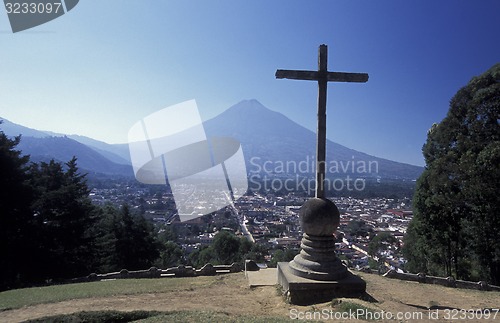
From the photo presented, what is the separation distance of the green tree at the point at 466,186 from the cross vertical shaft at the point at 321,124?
694cm

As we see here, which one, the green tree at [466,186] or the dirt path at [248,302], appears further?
the green tree at [466,186]

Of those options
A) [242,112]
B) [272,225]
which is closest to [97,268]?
[272,225]

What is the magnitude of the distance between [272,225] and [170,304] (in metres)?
31.7

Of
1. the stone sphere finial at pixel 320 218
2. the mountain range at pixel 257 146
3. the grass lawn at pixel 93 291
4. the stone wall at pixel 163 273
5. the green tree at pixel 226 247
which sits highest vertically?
the mountain range at pixel 257 146

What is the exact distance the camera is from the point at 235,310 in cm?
634

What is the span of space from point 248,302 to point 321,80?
5.63 metres

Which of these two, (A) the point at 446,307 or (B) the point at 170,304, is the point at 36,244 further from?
(A) the point at 446,307

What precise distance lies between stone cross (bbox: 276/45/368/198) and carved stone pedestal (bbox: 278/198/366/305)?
63 centimetres

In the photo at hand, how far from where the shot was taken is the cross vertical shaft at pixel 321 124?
778cm

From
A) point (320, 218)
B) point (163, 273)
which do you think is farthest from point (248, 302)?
point (163, 273)

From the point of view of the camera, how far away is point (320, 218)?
727 cm

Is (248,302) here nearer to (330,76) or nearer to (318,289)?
(318,289)

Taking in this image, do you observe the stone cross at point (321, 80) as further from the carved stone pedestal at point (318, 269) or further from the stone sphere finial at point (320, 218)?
the carved stone pedestal at point (318, 269)

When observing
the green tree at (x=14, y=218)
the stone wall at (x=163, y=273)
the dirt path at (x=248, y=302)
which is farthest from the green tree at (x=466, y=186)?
the green tree at (x=14, y=218)
